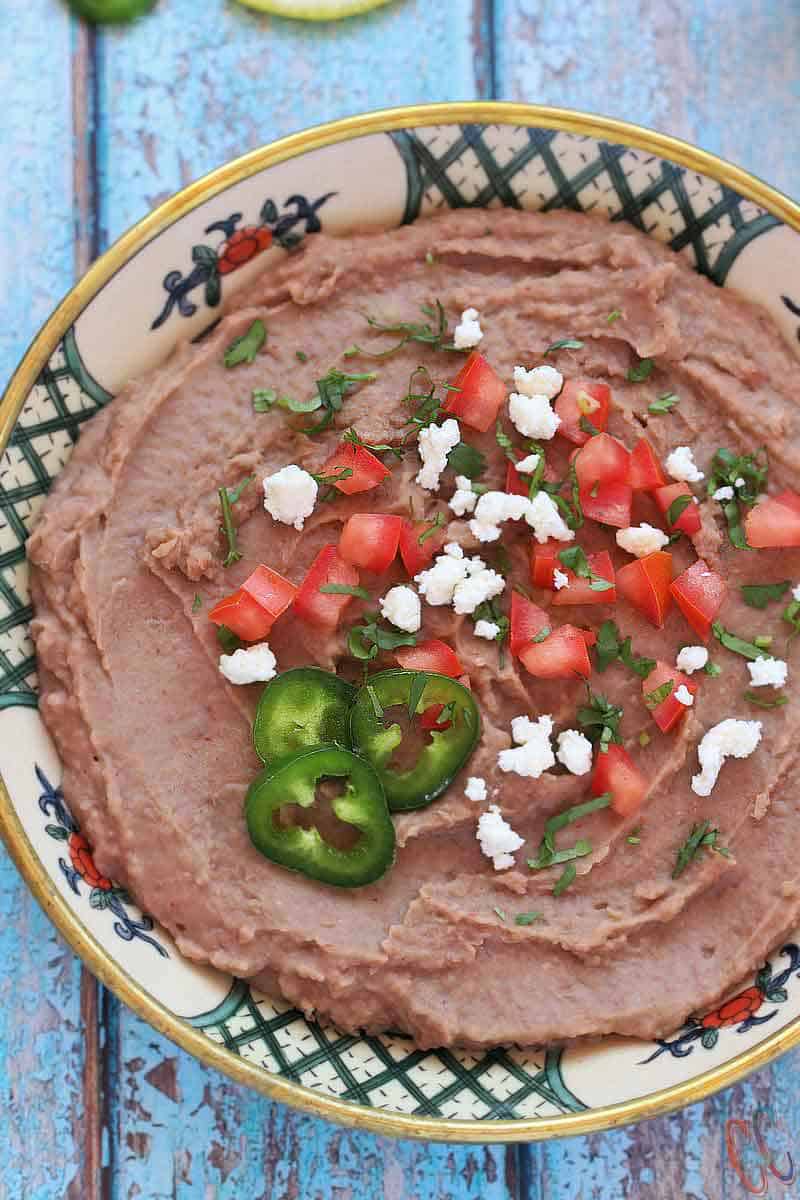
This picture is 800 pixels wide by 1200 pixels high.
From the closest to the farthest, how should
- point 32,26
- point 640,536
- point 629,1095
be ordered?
point 629,1095, point 640,536, point 32,26

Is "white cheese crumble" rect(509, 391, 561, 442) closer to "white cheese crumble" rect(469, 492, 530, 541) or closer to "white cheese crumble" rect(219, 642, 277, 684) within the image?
"white cheese crumble" rect(469, 492, 530, 541)

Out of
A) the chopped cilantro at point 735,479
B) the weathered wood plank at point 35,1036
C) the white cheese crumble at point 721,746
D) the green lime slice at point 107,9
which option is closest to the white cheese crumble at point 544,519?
→ the chopped cilantro at point 735,479

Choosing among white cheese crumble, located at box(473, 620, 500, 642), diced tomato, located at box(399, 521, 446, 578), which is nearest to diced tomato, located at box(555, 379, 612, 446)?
diced tomato, located at box(399, 521, 446, 578)

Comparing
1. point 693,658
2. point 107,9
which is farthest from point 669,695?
point 107,9

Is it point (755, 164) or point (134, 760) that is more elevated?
point (755, 164)

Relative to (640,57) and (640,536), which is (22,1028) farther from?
(640,57)

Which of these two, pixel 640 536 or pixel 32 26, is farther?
pixel 32 26

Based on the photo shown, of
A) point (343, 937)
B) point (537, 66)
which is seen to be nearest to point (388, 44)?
point (537, 66)
